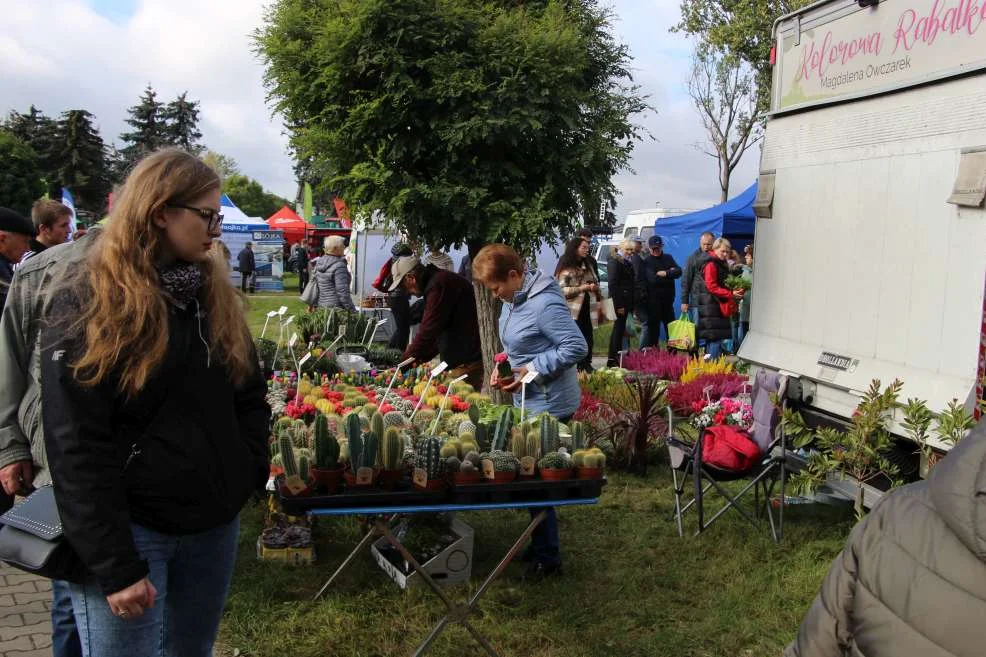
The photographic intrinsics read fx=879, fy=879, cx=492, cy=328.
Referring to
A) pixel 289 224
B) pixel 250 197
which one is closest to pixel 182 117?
pixel 250 197

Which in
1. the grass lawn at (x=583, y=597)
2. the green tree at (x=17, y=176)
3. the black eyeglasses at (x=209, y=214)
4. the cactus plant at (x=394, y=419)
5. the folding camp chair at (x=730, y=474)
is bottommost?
the grass lawn at (x=583, y=597)

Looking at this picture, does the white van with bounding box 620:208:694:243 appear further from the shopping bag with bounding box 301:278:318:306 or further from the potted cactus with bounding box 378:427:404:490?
the potted cactus with bounding box 378:427:404:490

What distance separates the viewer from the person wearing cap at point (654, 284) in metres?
11.5

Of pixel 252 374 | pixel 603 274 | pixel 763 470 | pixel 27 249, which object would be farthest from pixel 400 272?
pixel 603 274

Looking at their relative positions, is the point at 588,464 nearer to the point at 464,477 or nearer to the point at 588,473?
the point at 588,473

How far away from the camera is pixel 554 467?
3.59 metres

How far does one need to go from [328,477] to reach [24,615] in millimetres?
1802

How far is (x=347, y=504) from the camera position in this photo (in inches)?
133

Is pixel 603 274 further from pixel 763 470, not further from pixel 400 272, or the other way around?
pixel 763 470

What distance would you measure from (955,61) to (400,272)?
481 centimetres

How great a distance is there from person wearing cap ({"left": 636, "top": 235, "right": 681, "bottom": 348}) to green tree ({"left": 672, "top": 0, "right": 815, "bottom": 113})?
A: 333 inches

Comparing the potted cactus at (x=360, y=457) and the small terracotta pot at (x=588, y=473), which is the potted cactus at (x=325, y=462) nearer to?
the potted cactus at (x=360, y=457)

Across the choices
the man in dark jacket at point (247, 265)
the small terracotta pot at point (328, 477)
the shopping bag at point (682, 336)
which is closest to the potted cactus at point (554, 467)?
the small terracotta pot at point (328, 477)

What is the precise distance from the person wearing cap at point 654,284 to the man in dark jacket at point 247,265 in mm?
16643
